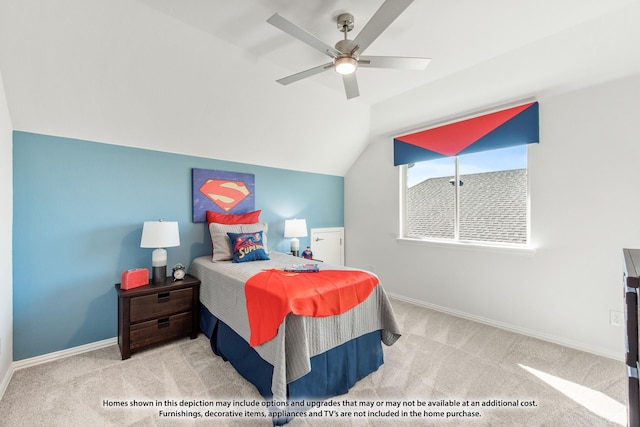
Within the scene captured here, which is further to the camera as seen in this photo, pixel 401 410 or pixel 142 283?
pixel 142 283

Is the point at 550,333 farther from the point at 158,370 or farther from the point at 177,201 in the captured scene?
the point at 177,201

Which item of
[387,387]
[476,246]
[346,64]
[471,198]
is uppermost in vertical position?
[346,64]

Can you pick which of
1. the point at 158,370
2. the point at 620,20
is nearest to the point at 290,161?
the point at 158,370

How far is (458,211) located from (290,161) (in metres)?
2.35

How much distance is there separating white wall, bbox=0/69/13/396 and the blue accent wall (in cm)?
8

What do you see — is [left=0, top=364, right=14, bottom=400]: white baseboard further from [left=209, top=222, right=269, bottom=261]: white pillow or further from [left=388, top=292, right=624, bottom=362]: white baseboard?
[left=388, top=292, right=624, bottom=362]: white baseboard

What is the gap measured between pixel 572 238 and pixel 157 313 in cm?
390

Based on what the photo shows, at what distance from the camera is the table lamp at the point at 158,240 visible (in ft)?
7.75

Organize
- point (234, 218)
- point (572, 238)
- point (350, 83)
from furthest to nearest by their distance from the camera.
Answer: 1. point (234, 218)
2. point (572, 238)
3. point (350, 83)

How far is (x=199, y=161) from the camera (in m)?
3.04

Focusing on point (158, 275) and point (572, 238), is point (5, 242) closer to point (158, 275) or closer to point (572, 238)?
point (158, 275)

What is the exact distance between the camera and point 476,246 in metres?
3.04

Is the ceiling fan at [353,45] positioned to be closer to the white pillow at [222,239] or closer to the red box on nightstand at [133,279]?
the white pillow at [222,239]

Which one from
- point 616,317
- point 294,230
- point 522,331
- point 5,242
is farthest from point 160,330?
point 616,317
